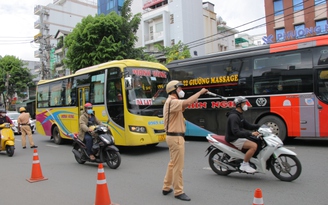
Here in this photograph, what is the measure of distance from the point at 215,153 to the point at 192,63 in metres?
6.14

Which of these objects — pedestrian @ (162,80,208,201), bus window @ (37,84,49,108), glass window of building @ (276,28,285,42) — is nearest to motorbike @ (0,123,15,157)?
bus window @ (37,84,49,108)

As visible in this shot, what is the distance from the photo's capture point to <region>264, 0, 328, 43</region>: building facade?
23.9 metres

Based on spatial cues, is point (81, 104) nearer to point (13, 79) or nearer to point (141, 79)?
point (141, 79)

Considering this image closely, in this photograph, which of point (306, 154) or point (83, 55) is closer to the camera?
point (306, 154)

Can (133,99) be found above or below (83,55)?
below

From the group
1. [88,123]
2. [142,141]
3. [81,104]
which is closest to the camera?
[88,123]

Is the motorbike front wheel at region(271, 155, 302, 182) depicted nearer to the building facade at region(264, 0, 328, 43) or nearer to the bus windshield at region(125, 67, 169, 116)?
the bus windshield at region(125, 67, 169, 116)

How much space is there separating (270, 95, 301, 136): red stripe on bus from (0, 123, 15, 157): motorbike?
8.96m

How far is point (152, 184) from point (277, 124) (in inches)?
215

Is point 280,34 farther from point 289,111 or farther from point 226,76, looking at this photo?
point 289,111

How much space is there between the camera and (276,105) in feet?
30.2

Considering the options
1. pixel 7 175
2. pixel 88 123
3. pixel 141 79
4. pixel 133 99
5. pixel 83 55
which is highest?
pixel 83 55

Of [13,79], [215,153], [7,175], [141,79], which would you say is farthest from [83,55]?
[13,79]

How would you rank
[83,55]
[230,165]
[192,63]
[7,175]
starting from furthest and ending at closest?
[83,55] < [192,63] < [7,175] < [230,165]
